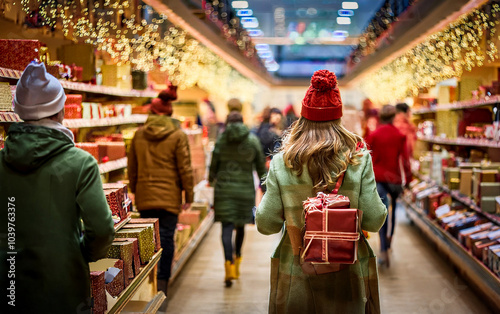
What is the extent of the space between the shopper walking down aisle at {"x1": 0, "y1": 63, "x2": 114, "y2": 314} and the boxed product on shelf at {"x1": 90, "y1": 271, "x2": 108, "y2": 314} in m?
0.40

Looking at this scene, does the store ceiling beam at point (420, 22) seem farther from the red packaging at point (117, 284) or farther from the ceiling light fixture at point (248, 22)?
the ceiling light fixture at point (248, 22)

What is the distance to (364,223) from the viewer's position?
8.49 ft

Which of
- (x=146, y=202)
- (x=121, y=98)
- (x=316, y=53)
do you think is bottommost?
(x=146, y=202)

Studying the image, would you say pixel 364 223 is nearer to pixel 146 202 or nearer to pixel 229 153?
pixel 146 202

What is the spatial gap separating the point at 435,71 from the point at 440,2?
3.47 meters

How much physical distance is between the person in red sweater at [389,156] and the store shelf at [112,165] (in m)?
2.57

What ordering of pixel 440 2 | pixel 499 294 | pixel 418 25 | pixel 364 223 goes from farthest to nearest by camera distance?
1. pixel 418 25
2. pixel 440 2
3. pixel 499 294
4. pixel 364 223

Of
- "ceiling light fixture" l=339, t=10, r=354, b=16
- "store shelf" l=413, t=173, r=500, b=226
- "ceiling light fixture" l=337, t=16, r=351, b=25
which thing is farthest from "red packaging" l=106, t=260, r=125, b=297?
"ceiling light fixture" l=337, t=16, r=351, b=25

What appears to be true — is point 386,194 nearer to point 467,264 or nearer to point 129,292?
point 467,264

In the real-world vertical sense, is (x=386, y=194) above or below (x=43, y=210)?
below

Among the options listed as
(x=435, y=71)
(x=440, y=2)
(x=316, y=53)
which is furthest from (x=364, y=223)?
(x=316, y=53)

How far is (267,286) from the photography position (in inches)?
222

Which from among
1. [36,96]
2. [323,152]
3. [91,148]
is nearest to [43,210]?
[36,96]

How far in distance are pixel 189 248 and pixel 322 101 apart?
4179 mm
